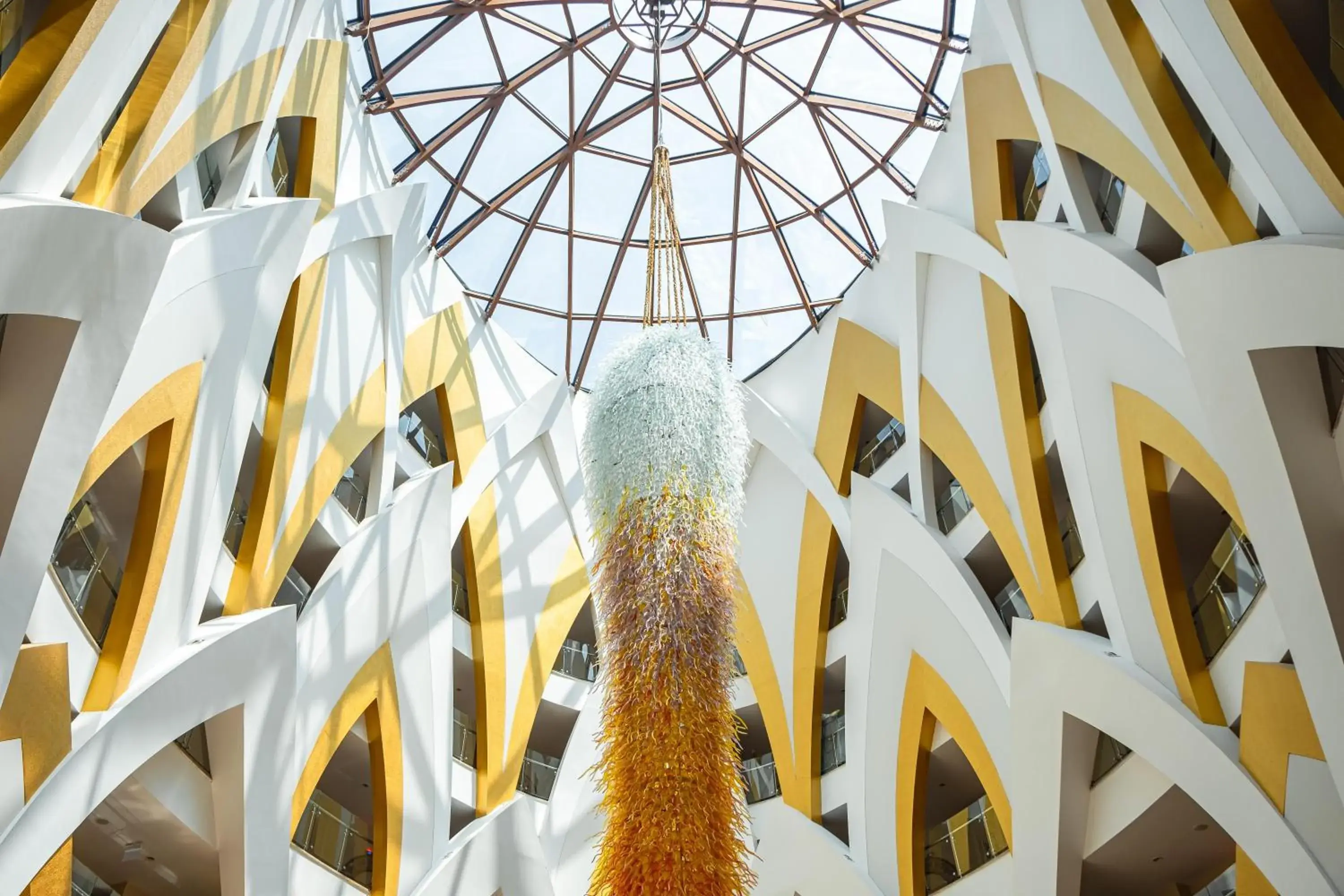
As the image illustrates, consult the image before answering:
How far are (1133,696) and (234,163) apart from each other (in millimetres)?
14637

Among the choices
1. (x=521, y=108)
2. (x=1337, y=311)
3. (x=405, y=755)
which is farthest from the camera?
(x=521, y=108)

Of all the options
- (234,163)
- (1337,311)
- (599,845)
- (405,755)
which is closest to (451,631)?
(405,755)

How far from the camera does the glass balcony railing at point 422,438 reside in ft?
72.3

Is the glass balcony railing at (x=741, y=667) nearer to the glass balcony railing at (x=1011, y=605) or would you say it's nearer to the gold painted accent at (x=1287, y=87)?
the glass balcony railing at (x=1011, y=605)

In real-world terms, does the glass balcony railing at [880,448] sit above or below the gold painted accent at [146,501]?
above

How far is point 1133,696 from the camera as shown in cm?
1523

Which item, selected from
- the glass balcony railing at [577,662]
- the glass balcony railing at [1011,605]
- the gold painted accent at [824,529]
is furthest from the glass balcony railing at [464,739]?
the glass balcony railing at [1011,605]

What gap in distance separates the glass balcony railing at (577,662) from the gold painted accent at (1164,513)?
12999 mm

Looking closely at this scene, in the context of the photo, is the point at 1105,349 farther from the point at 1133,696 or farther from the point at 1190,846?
the point at 1190,846

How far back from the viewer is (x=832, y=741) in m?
22.7

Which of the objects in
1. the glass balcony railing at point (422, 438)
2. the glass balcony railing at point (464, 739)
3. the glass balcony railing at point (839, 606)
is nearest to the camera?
the glass balcony railing at point (464, 739)

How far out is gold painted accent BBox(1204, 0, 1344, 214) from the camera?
1073 cm

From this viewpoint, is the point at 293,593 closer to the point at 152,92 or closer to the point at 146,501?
the point at 146,501

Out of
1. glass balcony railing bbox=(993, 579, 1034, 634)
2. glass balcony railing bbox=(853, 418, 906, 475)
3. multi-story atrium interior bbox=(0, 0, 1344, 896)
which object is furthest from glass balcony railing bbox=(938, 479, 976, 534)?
glass balcony railing bbox=(853, 418, 906, 475)
